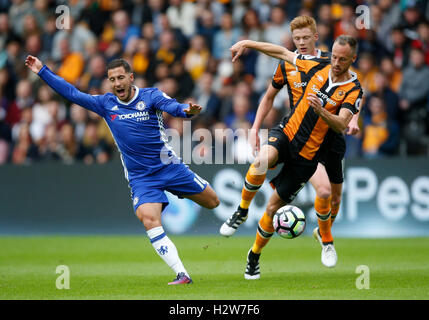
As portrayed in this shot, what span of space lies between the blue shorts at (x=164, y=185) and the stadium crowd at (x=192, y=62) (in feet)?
17.7

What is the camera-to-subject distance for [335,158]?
32.2ft

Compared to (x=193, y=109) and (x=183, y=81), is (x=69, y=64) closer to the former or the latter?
(x=183, y=81)

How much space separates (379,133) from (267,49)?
704 centimetres

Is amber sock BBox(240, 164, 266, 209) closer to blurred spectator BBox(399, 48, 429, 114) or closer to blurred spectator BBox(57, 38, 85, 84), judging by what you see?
blurred spectator BBox(399, 48, 429, 114)

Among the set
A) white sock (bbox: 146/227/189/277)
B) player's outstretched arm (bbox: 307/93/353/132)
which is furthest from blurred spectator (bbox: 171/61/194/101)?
player's outstretched arm (bbox: 307/93/353/132)

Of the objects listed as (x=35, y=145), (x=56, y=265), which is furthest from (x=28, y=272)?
(x=35, y=145)

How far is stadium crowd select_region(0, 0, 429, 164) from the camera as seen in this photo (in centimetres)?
1542

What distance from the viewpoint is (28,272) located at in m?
10.6

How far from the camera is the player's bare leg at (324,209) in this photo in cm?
982

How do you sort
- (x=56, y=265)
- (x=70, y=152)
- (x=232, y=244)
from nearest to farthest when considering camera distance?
(x=56, y=265), (x=232, y=244), (x=70, y=152)

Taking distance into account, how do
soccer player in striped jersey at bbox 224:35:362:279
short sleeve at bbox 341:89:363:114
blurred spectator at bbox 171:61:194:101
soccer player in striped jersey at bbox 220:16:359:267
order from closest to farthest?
1. short sleeve at bbox 341:89:363:114
2. soccer player in striped jersey at bbox 224:35:362:279
3. soccer player in striped jersey at bbox 220:16:359:267
4. blurred spectator at bbox 171:61:194:101

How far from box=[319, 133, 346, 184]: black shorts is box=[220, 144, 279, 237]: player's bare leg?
0.76 metres
